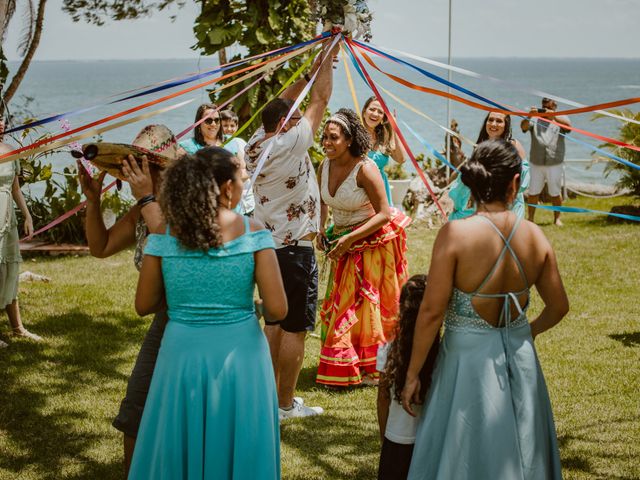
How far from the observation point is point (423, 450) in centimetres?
297

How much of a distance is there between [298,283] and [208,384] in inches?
66.0

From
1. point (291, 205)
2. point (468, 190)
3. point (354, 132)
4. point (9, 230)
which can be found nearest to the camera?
point (291, 205)

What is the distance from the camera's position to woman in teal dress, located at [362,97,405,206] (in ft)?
19.6

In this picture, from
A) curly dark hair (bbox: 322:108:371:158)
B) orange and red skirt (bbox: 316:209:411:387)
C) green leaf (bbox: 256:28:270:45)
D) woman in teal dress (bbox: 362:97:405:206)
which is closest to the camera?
curly dark hair (bbox: 322:108:371:158)

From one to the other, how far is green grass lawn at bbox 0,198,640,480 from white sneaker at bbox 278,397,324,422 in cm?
6

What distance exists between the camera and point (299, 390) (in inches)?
208

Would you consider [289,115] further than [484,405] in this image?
Yes

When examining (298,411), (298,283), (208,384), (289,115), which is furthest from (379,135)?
(208,384)

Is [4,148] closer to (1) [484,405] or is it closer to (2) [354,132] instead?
(2) [354,132]

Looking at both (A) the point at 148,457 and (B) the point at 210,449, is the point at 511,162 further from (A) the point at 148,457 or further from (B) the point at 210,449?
(A) the point at 148,457

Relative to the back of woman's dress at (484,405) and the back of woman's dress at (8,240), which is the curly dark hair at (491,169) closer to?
the back of woman's dress at (484,405)

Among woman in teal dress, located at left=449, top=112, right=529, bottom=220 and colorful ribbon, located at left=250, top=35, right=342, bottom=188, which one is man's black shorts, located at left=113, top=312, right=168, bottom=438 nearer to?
colorful ribbon, located at left=250, top=35, right=342, bottom=188

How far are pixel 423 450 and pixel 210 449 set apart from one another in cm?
81

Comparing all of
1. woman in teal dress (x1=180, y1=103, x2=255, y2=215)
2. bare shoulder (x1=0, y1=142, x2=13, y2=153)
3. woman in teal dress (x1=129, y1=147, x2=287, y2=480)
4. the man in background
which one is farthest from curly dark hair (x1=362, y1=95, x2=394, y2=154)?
the man in background
